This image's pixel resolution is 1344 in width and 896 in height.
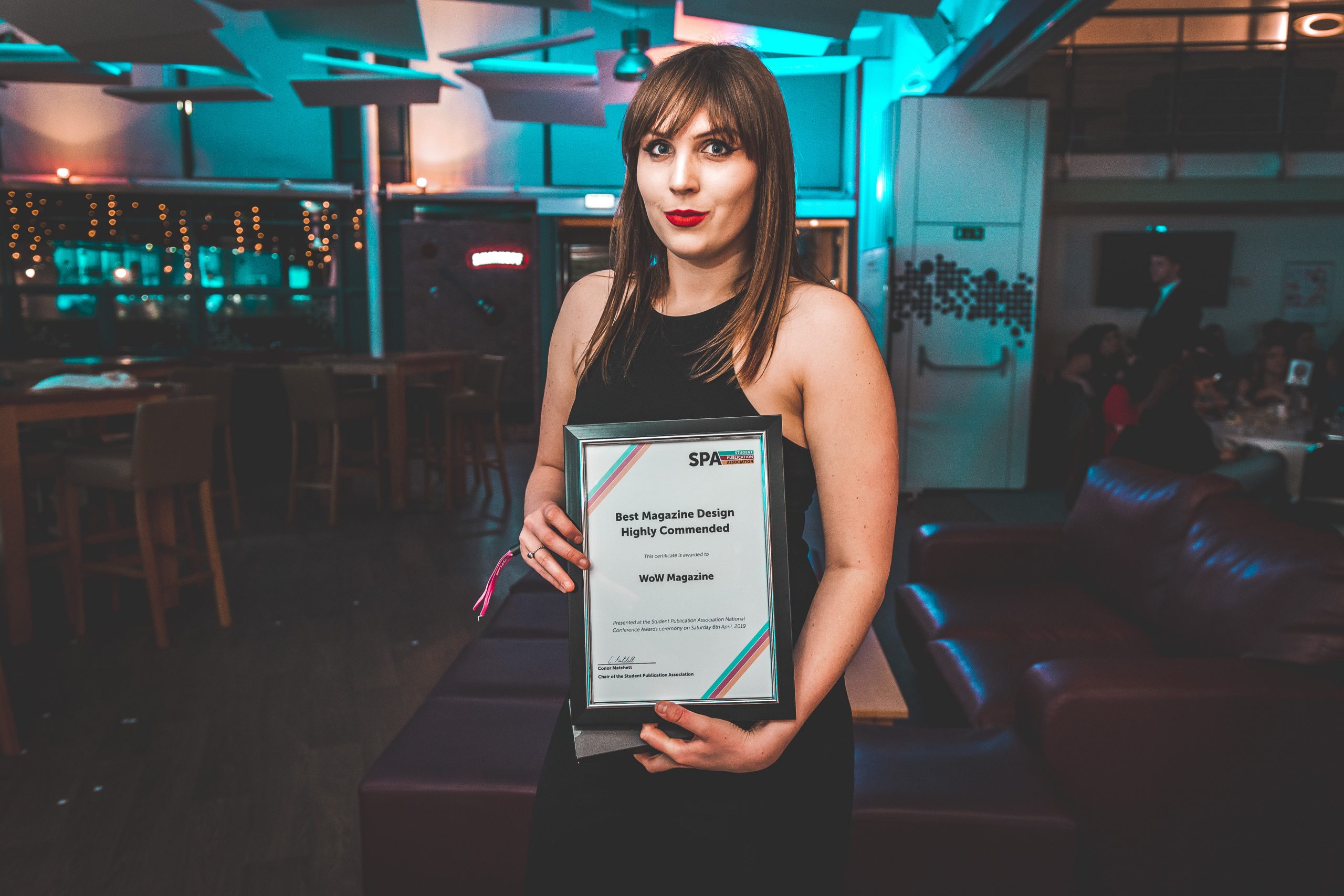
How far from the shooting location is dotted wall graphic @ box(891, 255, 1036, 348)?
616 centimetres

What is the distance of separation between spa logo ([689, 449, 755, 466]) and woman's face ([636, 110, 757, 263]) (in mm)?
228

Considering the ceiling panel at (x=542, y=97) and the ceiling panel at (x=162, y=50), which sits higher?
the ceiling panel at (x=542, y=97)

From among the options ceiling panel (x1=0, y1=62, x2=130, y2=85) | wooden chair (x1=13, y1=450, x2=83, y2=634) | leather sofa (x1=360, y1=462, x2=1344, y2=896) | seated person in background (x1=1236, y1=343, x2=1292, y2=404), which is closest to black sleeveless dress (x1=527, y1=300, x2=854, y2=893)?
leather sofa (x1=360, y1=462, x2=1344, y2=896)

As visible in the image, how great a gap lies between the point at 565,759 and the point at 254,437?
26.7ft

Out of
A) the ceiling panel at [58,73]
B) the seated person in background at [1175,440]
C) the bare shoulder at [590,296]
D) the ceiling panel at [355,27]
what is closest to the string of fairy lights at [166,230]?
the ceiling panel at [58,73]

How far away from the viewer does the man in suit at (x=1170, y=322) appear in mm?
5234

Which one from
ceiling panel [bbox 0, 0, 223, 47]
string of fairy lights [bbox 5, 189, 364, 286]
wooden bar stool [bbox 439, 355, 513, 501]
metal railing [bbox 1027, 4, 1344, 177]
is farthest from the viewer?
string of fairy lights [bbox 5, 189, 364, 286]

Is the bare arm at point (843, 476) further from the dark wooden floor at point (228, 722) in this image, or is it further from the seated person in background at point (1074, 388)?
the seated person in background at point (1074, 388)

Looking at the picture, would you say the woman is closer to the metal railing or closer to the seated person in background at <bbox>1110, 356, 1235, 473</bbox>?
the seated person in background at <bbox>1110, 356, 1235, 473</bbox>

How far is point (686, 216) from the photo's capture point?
2.87 ft

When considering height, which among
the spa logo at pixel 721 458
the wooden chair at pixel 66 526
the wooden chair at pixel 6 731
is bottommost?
the wooden chair at pixel 6 731

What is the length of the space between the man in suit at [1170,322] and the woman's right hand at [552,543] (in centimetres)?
532

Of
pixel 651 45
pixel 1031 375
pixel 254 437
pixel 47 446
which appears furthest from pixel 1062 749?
pixel 651 45

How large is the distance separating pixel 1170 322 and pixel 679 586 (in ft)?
17.8
